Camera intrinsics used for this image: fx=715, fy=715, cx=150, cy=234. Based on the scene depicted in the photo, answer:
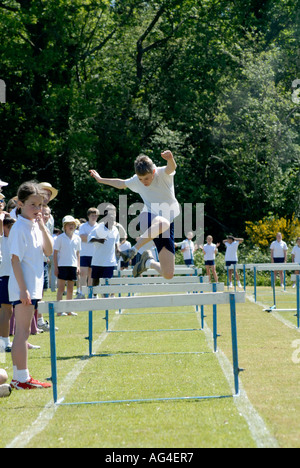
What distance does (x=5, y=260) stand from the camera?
1021 cm

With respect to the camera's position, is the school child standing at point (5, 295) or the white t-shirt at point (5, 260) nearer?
the school child standing at point (5, 295)

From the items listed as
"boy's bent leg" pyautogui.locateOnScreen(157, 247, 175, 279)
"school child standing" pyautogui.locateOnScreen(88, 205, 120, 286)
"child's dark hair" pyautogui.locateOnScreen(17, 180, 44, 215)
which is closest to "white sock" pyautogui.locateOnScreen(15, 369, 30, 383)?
"child's dark hair" pyautogui.locateOnScreen(17, 180, 44, 215)

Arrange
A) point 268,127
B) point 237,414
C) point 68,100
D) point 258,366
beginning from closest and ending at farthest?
point 237,414
point 258,366
point 68,100
point 268,127

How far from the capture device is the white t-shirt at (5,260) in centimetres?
1011

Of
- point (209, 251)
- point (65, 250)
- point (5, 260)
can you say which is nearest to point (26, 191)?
point (5, 260)

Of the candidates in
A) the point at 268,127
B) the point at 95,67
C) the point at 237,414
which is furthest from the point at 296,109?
the point at 237,414

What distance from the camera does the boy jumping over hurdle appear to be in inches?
364

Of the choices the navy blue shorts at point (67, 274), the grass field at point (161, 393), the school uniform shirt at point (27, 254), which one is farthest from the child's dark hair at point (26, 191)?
the navy blue shorts at point (67, 274)

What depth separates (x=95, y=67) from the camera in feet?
131

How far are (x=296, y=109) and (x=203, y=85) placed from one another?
534 centimetres

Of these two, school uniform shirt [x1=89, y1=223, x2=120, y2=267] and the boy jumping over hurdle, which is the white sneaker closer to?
the boy jumping over hurdle

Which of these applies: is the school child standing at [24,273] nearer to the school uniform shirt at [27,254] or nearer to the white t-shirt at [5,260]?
the school uniform shirt at [27,254]

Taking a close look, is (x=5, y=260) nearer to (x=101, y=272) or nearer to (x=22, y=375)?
(x=22, y=375)
